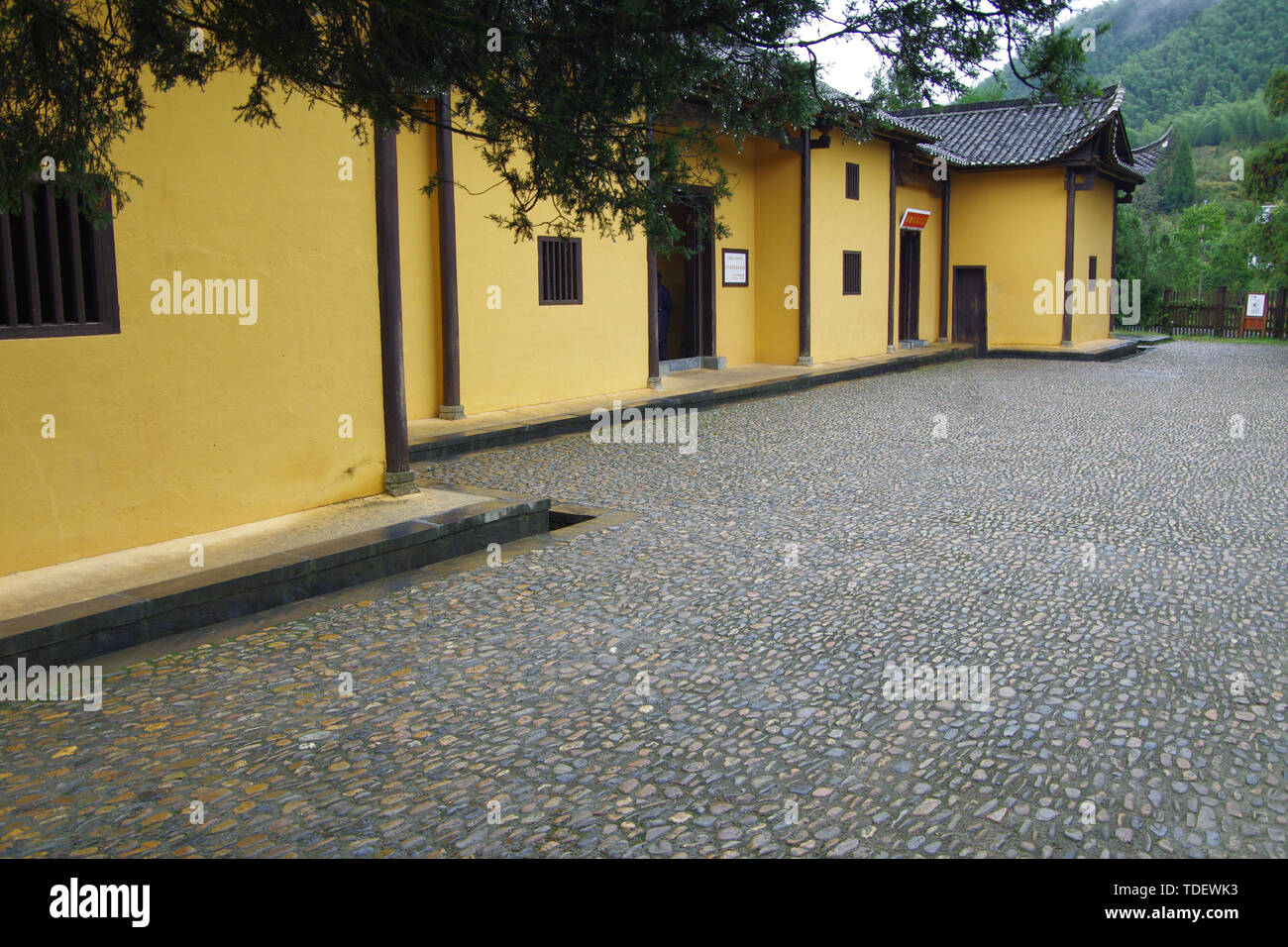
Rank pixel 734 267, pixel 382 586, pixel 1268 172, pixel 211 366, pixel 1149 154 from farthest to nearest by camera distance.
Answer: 1. pixel 1149 154
2. pixel 1268 172
3. pixel 734 267
4. pixel 211 366
5. pixel 382 586

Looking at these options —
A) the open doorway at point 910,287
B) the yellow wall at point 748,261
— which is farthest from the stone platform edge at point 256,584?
the open doorway at point 910,287

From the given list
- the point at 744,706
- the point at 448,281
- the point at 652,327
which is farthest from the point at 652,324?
the point at 744,706

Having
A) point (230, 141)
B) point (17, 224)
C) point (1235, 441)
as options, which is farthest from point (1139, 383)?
point (17, 224)

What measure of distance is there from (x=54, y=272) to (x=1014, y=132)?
844 inches

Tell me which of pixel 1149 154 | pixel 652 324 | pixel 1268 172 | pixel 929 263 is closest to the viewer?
pixel 652 324

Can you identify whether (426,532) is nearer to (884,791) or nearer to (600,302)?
(884,791)

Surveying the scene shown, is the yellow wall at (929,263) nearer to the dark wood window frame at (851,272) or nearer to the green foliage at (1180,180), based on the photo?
the dark wood window frame at (851,272)

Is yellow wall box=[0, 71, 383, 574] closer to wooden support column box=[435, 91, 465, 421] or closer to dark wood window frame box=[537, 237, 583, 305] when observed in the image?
wooden support column box=[435, 91, 465, 421]

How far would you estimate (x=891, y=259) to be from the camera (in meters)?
20.1

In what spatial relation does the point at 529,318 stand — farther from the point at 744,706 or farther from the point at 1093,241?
the point at 1093,241

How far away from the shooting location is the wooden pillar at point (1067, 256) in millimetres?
21531

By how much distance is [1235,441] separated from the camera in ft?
34.1

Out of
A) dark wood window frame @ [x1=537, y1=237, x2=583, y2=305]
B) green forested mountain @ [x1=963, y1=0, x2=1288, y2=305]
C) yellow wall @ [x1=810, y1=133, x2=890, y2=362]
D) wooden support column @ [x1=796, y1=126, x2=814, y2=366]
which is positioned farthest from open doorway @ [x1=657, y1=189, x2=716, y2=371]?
green forested mountain @ [x1=963, y1=0, x2=1288, y2=305]

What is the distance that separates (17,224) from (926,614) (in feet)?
16.4
